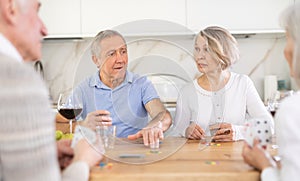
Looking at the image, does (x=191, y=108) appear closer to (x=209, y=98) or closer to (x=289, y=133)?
(x=209, y=98)

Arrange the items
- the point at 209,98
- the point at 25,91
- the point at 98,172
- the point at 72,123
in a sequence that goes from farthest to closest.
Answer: the point at 209,98
the point at 72,123
the point at 98,172
the point at 25,91

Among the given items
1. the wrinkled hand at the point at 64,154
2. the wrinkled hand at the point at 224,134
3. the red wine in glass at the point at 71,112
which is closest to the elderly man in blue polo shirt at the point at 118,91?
the red wine in glass at the point at 71,112

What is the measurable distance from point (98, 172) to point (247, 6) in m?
Answer: 2.50

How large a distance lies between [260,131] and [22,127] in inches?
23.3

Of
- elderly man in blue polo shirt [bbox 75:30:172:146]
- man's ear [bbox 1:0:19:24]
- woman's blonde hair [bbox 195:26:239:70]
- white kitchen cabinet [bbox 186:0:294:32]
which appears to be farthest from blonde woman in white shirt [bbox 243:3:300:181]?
white kitchen cabinet [bbox 186:0:294:32]

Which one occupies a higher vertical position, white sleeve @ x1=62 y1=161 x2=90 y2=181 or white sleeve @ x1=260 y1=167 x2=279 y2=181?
white sleeve @ x1=62 y1=161 x2=90 y2=181

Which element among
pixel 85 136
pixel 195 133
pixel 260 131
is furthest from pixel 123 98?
pixel 260 131

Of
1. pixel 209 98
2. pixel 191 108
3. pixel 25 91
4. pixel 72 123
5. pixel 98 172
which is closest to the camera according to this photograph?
pixel 25 91

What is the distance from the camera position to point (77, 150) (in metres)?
0.97

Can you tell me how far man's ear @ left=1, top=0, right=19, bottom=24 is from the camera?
79 cm

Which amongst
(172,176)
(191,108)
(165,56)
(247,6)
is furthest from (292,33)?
(247,6)

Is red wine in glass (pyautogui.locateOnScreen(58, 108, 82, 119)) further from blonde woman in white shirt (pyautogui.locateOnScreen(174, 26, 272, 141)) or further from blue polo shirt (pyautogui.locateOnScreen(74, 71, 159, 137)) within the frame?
blonde woman in white shirt (pyautogui.locateOnScreen(174, 26, 272, 141))

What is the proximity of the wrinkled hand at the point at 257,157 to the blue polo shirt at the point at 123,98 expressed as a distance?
773 millimetres

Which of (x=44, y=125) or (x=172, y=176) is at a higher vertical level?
(x=44, y=125)
